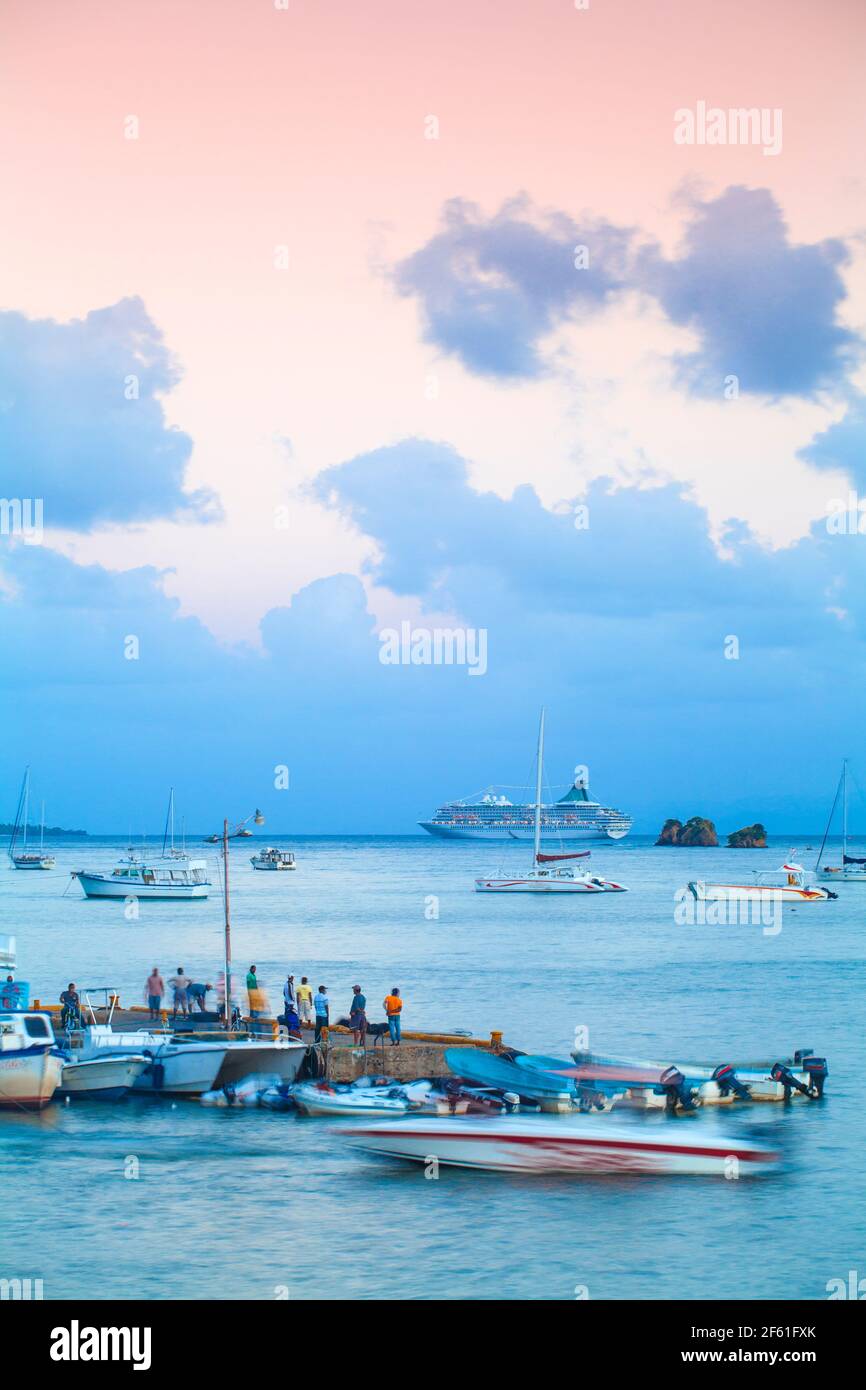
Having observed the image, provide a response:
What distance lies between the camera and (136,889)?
75.8m

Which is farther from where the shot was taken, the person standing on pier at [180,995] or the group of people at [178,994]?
the person standing on pier at [180,995]

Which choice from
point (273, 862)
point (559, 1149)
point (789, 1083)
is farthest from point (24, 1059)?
point (273, 862)

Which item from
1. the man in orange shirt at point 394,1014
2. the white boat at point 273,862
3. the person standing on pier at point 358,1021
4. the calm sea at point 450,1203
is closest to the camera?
the calm sea at point 450,1203

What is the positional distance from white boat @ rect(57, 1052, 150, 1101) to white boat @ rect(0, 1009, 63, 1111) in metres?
0.62

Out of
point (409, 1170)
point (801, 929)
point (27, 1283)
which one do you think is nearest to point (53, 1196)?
point (27, 1283)

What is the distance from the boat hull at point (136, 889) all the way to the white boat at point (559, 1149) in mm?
59323

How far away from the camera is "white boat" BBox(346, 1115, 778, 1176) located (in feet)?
56.3

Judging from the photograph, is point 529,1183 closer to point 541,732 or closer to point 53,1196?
point 53,1196

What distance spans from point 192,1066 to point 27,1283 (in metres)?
7.12

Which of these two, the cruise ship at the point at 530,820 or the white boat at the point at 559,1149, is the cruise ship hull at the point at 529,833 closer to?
the cruise ship at the point at 530,820

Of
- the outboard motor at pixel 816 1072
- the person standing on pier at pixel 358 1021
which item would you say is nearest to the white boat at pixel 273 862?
the person standing on pier at pixel 358 1021

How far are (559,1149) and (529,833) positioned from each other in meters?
164

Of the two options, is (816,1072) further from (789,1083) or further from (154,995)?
(154,995)

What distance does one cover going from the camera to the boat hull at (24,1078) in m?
19.7
